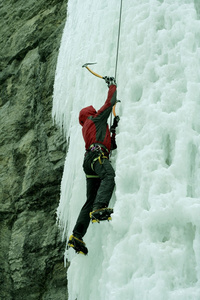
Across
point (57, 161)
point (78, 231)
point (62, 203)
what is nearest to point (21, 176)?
point (57, 161)

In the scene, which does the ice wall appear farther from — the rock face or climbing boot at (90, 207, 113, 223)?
the rock face

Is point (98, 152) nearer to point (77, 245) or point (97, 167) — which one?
point (97, 167)

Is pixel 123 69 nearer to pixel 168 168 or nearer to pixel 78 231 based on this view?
pixel 168 168

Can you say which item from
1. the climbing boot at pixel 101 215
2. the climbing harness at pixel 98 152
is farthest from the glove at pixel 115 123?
the climbing boot at pixel 101 215

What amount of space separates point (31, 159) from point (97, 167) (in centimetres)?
323

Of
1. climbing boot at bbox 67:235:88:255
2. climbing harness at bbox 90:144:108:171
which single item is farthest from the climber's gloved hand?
climbing boot at bbox 67:235:88:255

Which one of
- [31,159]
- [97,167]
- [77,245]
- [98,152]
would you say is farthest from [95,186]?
[31,159]

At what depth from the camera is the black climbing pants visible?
3.65 meters

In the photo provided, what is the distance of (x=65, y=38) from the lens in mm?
7219

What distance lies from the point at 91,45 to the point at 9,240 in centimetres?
359

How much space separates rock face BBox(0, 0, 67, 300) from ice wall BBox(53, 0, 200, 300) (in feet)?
4.18

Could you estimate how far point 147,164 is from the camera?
3531 mm

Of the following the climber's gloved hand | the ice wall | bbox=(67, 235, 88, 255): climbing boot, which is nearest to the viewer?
the ice wall

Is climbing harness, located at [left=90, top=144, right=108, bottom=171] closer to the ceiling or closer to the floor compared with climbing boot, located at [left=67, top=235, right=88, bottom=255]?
closer to the ceiling
